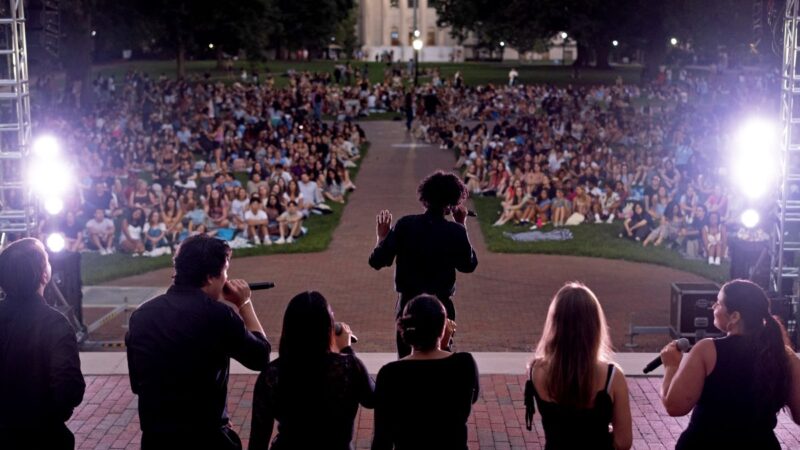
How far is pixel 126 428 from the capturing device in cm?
863

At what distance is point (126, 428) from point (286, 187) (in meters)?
14.1

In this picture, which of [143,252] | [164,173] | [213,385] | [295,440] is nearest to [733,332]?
[295,440]

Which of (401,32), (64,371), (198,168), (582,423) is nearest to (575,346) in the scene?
(582,423)

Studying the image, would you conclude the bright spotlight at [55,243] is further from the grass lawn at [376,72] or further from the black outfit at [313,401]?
the grass lawn at [376,72]

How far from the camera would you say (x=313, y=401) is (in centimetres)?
469

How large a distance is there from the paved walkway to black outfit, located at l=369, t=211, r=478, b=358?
5.05 metres

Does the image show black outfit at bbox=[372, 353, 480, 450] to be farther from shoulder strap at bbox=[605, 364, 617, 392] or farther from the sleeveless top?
shoulder strap at bbox=[605, 364, 617, 392]

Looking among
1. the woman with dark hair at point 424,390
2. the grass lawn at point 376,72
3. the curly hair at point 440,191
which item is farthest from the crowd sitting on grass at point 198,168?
the grass lawn at point 376,72

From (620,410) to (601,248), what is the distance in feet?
46.9

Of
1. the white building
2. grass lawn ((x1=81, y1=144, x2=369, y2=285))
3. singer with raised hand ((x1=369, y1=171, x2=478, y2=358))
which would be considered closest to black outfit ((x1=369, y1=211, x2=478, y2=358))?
singer with raised hand ((x1=369, y1=171, x2=478, y2=358))

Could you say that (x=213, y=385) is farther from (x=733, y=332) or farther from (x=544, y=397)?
(x=733, y=332)

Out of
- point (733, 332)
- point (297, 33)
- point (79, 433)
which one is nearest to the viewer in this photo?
point (733, 332)

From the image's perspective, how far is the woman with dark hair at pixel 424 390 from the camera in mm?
4688

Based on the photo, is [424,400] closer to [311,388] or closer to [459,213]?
[311,388]
